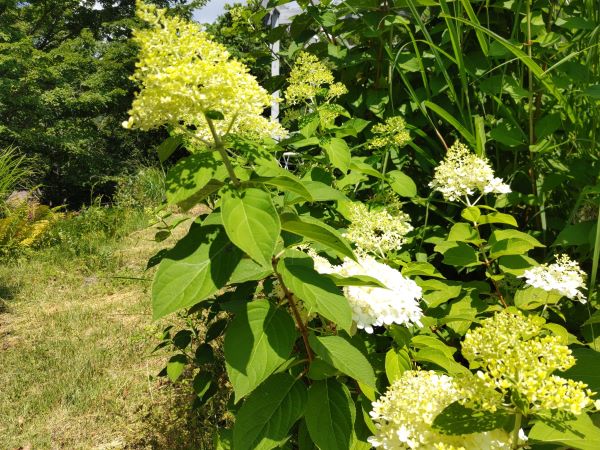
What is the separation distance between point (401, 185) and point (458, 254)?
1.25 feet

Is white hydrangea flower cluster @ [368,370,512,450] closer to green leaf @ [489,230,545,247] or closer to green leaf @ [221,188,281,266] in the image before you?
green leaf @ [221,188,281,266]

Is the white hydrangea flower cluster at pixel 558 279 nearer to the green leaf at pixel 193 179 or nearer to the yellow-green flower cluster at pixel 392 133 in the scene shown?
the yellow-green flower cluster at pixel 392 133

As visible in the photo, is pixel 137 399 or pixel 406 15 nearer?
pixel 406 15

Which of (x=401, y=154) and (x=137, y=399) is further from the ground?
(x=401, y=154)

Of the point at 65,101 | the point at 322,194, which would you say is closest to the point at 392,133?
the point at 322,194

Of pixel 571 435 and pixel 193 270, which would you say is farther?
pixel 193 270

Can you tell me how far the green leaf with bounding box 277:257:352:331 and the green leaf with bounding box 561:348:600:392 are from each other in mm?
469

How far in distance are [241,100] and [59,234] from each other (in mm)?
5627

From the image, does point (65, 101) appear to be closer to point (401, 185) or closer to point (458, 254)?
point (401, 185)

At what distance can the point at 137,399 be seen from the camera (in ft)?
8.45

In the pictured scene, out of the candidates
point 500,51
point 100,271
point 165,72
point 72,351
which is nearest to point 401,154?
point 500,51

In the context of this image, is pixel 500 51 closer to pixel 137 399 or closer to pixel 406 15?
pixel 406 15

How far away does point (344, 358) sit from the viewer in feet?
3.09

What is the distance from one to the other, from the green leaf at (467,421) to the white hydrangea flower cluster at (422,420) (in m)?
0.03
